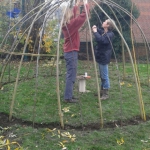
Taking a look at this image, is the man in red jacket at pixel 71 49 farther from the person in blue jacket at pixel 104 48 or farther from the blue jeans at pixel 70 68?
the person in blue jacket at pixel 104 48

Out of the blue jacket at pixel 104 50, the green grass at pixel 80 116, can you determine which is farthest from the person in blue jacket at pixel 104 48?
the green grass at pixel 80 116

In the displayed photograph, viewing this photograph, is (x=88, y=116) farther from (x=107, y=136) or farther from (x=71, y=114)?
(x=107, y=136)

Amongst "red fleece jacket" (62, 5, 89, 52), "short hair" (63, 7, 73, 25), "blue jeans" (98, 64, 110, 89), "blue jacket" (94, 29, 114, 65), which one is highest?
"short hair" (63, 7, 73, 25)

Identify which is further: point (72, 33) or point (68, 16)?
point (72, 33)

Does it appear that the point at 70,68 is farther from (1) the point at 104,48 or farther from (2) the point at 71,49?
(1) the point at 104,48

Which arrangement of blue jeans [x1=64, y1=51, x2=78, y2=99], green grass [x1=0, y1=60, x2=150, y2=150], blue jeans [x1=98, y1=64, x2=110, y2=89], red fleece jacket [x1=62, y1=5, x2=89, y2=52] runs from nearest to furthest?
green grass [x1=0, y1=60, x2=150, y2=150], red fleece jacket [x1=62, y1=5, x2=89, y2=52], blue jeans [x1=64, y1=51, x2=78, y2=99], blue jeans [x1=98, y1=64, x2=110, y2=89]

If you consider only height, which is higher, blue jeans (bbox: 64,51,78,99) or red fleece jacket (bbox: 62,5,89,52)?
red fleece jacket (bbox: 62,5,89,52)

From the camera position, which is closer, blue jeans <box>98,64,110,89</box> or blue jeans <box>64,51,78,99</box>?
blue jeans <box>64,51,78,99</box>

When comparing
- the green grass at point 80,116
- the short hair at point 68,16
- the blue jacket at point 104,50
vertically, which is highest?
the short hair at point 68,16

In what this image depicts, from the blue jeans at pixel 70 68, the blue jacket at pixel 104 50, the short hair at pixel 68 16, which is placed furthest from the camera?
the blue jacket at pixel 104 50

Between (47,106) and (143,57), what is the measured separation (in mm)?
7438

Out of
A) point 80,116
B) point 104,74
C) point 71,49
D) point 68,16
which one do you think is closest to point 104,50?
point 104,74

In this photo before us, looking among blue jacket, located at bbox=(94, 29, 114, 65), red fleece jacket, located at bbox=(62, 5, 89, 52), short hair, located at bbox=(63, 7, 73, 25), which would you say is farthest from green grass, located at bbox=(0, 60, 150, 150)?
short hair, located at bbox=(63, 7, 73, 25)

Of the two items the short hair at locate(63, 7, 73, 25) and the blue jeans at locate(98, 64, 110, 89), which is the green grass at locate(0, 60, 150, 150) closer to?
the blue jeans at locate(98, 64, 110, 89)
